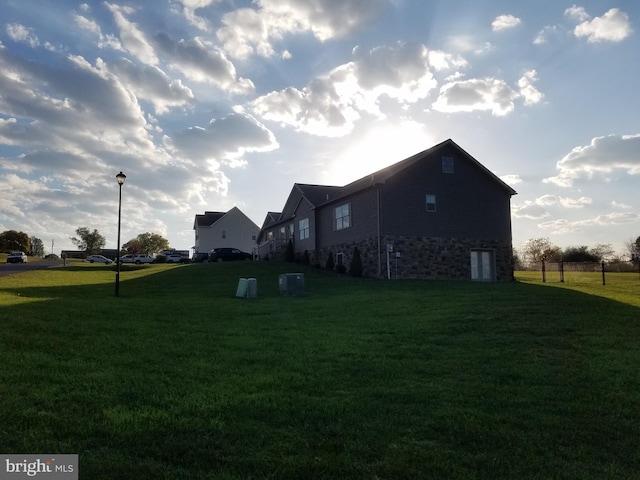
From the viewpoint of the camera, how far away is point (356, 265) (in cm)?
2875

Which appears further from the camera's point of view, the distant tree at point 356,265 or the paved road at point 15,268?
the paved road at point 15,268

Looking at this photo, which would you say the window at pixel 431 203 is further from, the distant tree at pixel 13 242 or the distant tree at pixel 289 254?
the distant tree at pixel 13 242

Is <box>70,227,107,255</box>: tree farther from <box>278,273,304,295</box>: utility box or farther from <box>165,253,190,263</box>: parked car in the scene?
<box>278,273,304,295</box>: utility box

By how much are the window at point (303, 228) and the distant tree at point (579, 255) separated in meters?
40.1

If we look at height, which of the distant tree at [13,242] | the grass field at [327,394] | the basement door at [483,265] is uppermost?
the distant tree at [13,242]

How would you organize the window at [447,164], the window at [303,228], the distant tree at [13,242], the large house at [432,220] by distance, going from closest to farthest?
1. the large house at [432,220]
2. the window at [447,164]
3. the window at [303,228]
4. the distant tree at [13,242]

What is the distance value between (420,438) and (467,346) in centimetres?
465

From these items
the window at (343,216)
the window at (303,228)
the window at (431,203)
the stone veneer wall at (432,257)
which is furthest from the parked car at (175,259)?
the window at (431,203)

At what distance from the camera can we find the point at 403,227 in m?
27.6

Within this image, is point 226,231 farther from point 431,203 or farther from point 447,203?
point 447,203

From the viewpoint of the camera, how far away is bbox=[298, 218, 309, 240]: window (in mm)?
37188

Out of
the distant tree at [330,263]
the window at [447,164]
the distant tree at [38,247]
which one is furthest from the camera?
the distant tree at [38,247]

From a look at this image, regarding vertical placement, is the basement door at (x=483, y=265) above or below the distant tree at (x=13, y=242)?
below

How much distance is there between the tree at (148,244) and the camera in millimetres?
97750
